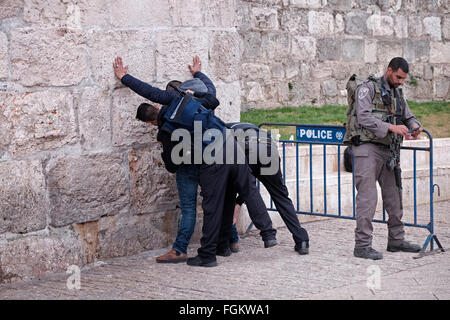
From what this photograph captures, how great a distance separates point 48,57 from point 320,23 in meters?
7.72

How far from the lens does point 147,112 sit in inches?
273

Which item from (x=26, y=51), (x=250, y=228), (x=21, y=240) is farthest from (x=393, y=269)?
(x=26, y=51)

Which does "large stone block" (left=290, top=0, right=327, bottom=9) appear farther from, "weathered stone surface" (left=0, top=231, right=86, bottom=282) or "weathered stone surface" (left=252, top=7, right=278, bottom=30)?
"weathered stone surface" (left=0, top=231, right=86, bottom=282)

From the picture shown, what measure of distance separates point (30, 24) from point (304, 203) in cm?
412

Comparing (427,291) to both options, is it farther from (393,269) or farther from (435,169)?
(435,169)

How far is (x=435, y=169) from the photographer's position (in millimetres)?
10836

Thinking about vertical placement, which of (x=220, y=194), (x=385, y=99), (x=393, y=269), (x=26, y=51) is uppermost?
(x=26, y=51)


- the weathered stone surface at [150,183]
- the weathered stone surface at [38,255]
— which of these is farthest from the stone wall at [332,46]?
the weathered stone surface at [38,255]

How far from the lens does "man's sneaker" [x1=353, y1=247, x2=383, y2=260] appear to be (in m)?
7.16

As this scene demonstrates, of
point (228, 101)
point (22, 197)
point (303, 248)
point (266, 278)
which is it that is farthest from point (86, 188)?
point (303, 248)

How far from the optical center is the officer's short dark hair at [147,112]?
6941 millimetres

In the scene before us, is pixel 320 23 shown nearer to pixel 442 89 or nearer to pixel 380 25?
pixel 380 25

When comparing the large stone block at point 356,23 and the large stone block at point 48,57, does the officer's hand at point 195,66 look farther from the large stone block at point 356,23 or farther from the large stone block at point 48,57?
the large stone block at point 356,23

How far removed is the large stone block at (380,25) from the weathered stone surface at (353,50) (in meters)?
0.39
